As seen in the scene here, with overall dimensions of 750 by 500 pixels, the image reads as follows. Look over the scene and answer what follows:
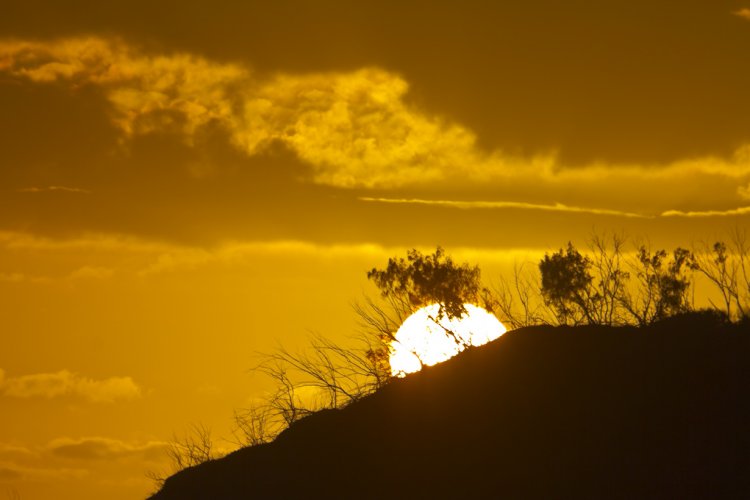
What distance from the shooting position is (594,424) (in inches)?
840

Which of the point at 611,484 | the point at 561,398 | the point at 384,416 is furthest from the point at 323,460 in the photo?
the point at 611,484

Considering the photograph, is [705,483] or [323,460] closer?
[705,483]

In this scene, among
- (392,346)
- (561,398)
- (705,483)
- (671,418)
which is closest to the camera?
(705,483)

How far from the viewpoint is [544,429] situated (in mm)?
21797

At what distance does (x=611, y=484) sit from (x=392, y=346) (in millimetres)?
9394

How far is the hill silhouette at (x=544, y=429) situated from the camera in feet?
65.0

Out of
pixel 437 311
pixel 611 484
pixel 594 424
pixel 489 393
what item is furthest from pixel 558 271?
pixel 611 484

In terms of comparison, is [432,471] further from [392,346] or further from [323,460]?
[392,346]

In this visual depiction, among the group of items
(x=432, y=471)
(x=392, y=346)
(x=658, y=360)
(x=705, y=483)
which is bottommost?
(x=705, y=483)

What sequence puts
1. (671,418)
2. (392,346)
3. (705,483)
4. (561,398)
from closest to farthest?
(705,483) < (671,418) < (561,398) < (392,346)

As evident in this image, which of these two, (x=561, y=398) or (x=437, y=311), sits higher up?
(x=437, y=311)

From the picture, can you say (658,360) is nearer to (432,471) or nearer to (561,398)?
(561,398)

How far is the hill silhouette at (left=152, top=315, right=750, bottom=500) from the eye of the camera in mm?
19797

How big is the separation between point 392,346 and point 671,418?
8919 mm
